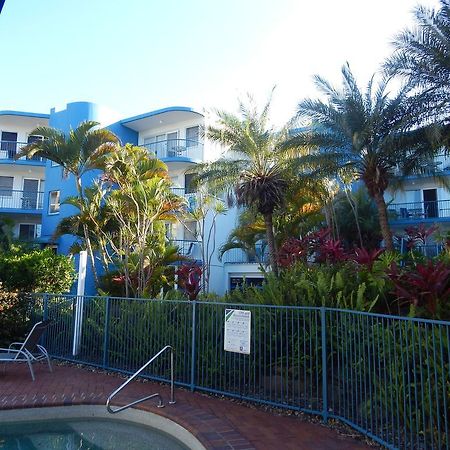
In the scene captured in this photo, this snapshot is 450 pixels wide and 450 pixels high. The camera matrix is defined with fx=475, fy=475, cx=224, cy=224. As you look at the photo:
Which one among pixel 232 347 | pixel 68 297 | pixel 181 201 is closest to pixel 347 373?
pixel 232 347

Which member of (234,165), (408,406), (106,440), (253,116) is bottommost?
(106,440)

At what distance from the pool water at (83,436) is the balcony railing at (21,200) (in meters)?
23.7

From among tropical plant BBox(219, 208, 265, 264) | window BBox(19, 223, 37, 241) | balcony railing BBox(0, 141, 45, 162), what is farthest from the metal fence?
balcony railing BBox(0, 141, 45, 162)

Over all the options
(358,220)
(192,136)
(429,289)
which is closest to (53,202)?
(192,136)

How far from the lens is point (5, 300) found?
11.8m

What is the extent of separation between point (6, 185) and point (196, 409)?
2735cm

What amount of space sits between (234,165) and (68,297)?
862 cm

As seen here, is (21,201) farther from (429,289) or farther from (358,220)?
(429,289)

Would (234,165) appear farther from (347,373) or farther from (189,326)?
(347,373)

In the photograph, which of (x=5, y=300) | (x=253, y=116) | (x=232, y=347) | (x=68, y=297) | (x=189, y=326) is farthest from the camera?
(x=253, y=116)

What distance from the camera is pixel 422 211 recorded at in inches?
1057

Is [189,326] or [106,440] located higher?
[189,326]

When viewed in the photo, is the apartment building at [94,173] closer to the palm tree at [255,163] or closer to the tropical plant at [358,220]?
the tropical plant at [358,220]

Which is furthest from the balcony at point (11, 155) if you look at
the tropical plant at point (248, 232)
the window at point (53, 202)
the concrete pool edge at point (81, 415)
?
the concrete pool edge at point (81, 415)
